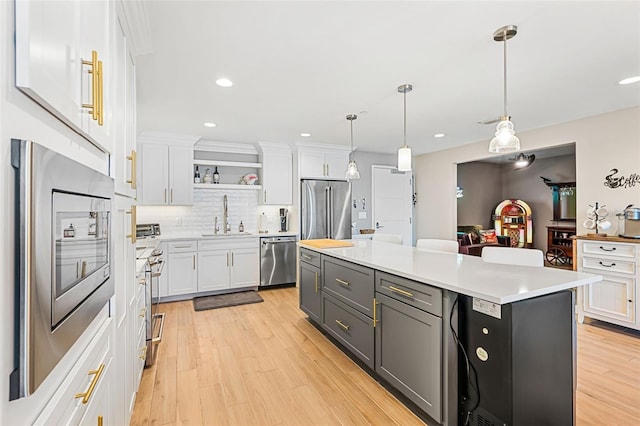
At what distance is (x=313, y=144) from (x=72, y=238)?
4674 mm

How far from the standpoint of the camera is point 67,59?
29.9 inches

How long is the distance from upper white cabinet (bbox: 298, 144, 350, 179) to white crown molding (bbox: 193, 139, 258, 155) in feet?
2.89

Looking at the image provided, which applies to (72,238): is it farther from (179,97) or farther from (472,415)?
(179,97)

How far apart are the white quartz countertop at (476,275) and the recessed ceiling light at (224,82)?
6.02 feet

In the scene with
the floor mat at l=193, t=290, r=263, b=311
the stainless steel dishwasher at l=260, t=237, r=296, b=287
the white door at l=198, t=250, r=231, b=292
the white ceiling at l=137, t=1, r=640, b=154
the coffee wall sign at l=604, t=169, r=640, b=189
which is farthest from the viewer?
the stainless steel dishwasher at l=260, t=237, r=296, b=287

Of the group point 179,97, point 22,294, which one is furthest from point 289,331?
point 22,294

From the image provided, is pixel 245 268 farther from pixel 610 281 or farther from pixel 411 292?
pixel 610 281

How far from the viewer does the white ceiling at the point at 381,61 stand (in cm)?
180

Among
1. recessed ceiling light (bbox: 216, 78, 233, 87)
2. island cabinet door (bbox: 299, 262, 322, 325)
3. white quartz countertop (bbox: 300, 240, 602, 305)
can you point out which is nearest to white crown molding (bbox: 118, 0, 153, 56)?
recessed ceiling light (bbox: 216, 78, 233, 87)

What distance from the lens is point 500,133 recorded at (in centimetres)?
212

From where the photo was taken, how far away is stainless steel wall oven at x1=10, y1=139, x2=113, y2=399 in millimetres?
535

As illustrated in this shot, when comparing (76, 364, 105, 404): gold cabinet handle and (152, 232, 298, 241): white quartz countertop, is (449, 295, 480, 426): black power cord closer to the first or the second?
(76, 364, 105, 404): gold cabinet handle

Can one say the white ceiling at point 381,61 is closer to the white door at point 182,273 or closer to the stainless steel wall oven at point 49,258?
the stainless steel wall oven at point 49,258

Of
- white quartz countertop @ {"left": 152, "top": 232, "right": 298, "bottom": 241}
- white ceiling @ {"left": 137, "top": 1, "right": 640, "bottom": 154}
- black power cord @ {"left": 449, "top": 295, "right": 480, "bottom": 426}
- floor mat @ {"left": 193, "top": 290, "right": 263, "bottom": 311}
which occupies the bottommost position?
floor mat @ {"left": 193, "top": 290, "right": 263, "bottom": 311}
